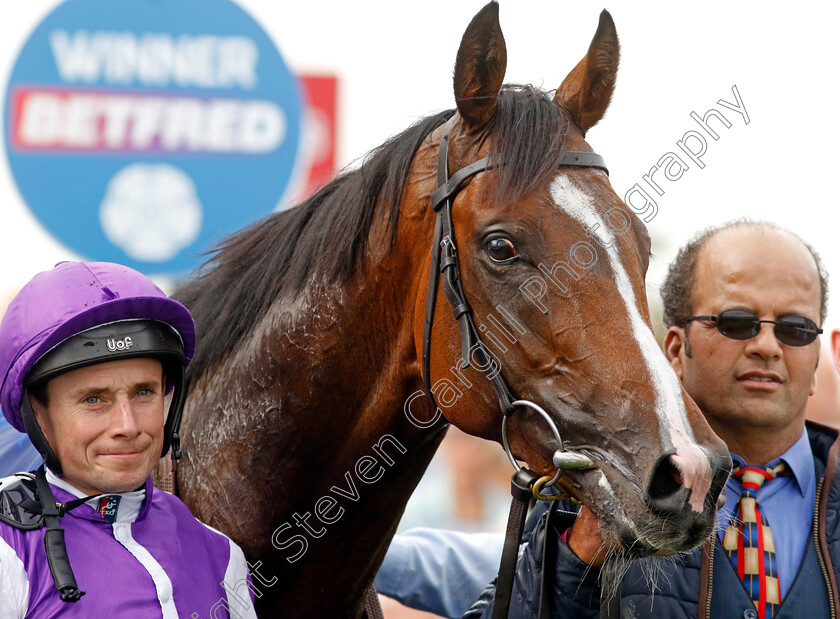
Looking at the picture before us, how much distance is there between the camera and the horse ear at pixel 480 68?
93.8 inches

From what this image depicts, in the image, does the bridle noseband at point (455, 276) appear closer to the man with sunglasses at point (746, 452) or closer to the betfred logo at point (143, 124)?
the man with sunglasses at point (746, 452)

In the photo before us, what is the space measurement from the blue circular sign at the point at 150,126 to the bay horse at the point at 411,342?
1.18m

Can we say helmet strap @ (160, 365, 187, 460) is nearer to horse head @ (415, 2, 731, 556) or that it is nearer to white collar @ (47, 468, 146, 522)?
white collar @ (47, 468, 146, 522)

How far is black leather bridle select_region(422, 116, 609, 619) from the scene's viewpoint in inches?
90.0

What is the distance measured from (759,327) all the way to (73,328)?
1888 mm

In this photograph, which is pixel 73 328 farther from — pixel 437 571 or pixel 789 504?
pixel 437 571

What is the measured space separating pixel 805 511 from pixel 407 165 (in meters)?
1.52

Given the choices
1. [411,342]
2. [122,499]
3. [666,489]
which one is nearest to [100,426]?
[122,499]

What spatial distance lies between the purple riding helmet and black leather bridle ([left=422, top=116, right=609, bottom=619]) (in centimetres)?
69

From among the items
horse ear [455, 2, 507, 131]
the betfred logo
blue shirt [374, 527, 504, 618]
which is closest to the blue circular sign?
the betfred logo

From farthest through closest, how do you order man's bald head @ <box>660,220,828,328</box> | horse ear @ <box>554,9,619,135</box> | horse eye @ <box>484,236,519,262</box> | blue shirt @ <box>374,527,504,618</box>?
1. blue shirt @ <box>374,527,504,618</box>
2. man's bald head @ <box>660,220,828,328</box>
3. horse ear @ <box>554,9,619,135</box>
4. horse eye @ <box>484,236,519,262</box>

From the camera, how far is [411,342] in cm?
250

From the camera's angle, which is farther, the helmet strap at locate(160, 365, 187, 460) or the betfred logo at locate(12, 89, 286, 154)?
the betfred logo at locate(12, 89, 286, 154)

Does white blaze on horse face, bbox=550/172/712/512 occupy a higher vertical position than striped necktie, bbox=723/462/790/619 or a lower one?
higher
